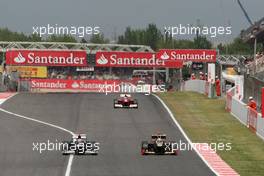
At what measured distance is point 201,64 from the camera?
65.9 metres

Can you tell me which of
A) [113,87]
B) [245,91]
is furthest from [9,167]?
[113,87]

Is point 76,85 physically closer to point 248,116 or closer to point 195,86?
point 195,86

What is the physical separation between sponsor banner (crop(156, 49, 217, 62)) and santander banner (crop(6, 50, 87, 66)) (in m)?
7.22

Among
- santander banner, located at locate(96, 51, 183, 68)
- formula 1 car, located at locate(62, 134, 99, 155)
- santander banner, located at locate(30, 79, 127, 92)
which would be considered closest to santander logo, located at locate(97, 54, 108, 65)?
santander banner, located at locate(96, 51, 183, 68)

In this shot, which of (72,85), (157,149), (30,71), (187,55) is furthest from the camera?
(30,71)

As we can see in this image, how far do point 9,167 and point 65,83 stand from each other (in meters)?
Answer: 47.1

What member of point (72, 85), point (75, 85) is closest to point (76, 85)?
point (75, 85)

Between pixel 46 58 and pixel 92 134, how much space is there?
1260 inches

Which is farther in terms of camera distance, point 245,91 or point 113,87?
point 113,87

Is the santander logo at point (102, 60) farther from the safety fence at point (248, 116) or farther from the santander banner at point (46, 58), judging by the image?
the safety fence at point (248, 116)

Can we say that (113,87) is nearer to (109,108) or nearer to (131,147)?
(109,108)

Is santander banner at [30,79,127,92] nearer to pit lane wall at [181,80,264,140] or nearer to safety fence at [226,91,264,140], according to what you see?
pit lane wall at [181,80,264,140]

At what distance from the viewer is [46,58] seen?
2379 inches

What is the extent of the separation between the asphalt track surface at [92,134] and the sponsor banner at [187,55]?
14.8m
